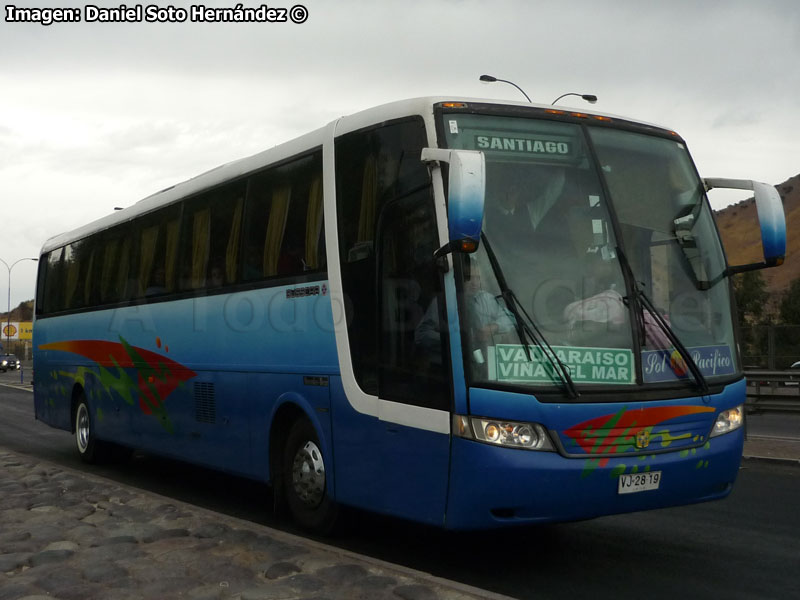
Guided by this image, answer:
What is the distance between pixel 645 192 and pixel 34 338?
1241cm

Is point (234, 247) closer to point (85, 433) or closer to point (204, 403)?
point (204, 403)

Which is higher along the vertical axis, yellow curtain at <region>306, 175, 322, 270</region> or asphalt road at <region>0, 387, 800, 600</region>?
yellow curtain at <region>306, 175, 322, 270</region>

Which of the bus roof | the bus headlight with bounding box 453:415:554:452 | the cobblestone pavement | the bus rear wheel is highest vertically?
the bus roof

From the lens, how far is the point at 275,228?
29.5ft

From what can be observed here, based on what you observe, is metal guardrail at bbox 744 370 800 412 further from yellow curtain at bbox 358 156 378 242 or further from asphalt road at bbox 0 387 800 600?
yellow curtain at bbox 358 156 378 242

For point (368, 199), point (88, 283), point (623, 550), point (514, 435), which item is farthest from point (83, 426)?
point (514, 435)

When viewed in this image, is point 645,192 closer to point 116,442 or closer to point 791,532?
point 791,532

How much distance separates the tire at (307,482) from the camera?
8.04m

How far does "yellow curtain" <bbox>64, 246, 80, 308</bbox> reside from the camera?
1503cm

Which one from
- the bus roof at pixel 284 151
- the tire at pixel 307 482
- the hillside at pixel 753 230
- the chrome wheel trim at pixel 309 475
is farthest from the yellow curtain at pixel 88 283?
the hillside at pixel 753 230

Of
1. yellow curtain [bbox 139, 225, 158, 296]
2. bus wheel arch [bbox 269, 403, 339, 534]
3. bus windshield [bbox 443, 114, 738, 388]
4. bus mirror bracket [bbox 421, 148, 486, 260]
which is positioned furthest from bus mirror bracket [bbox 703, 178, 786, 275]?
yellow curtain [bbox 139, 225, 158, 296]

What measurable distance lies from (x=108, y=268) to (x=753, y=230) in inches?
4462

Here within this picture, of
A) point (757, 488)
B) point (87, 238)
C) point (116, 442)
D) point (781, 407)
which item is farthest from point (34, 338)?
point (781, 407)

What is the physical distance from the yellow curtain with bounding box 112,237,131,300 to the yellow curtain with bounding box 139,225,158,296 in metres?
0.50
